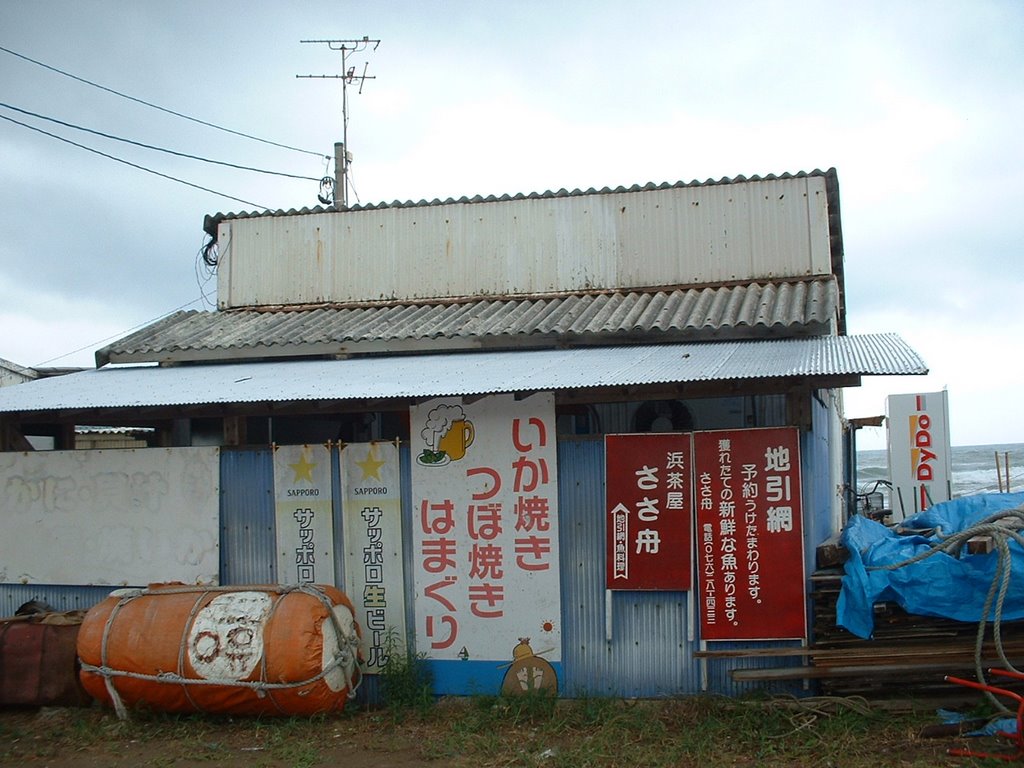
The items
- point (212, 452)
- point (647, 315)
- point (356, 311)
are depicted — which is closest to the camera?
point (212, 452)

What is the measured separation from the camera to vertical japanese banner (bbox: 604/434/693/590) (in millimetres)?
7574

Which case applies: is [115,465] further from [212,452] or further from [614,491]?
[614,491]

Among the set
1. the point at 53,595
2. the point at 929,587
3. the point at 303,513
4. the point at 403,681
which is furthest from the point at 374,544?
the point at 929,587

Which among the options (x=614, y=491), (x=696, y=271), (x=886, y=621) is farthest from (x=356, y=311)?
(x=886, y=621)

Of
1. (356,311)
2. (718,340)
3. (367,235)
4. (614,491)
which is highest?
(367,235)

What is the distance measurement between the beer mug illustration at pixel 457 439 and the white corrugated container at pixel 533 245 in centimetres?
338

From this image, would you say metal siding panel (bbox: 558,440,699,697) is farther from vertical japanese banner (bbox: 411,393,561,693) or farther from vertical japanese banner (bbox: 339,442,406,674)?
vertical japanese banner (bbox: 339,442,406,674)

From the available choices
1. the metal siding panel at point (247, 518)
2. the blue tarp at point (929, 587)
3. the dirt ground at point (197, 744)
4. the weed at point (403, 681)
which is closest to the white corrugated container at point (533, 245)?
the metal siding panel at point (247, 518)

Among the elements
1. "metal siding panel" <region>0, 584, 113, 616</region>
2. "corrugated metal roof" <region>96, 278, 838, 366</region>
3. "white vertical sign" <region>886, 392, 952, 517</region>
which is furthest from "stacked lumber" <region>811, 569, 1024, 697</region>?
"white vertical sign" <region>886, 392, 952, 517</region>

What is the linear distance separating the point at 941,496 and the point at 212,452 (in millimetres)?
13476

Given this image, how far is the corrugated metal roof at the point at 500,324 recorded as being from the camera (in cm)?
893

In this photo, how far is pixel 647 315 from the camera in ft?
31.1

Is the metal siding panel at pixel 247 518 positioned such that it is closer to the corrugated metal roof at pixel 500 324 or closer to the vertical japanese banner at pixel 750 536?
the corrugated metal roof at pixel 500 324

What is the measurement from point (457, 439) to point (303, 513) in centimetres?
156
